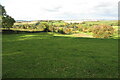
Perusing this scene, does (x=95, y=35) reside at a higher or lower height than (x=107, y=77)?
higher

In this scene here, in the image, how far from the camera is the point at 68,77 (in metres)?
8.55

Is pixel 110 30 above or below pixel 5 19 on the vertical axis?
below

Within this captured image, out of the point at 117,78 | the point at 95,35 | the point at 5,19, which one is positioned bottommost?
the point at 117,78

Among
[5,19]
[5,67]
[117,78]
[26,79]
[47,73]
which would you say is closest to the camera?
[26,79]

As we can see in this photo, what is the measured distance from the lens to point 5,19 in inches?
2247

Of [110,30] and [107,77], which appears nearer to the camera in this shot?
[107,77]

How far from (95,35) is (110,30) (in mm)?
10139

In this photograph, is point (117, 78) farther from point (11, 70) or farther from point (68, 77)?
point (11, 70)

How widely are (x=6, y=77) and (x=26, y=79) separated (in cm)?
162

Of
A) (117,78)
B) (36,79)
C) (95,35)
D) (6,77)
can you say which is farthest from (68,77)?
(95,35)

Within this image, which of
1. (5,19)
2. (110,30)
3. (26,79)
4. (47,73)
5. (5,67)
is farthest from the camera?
(110,30)

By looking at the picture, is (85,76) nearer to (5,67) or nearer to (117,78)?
(117,78)

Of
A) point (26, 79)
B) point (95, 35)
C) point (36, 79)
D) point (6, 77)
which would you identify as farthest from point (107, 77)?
point (95, 35)

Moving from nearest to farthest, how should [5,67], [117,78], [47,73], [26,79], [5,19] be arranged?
[26,79] → [117,78] → [47,73] → [5,67] → [5,19]
